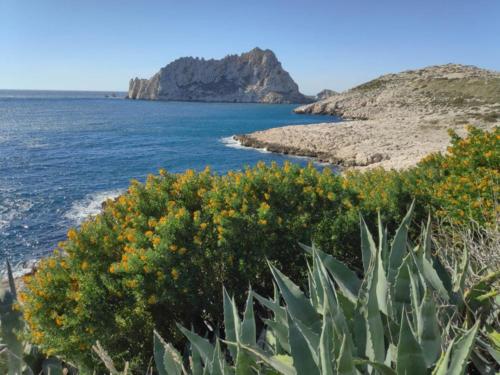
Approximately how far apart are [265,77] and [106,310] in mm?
149854

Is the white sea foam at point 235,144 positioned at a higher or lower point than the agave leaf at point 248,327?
lower

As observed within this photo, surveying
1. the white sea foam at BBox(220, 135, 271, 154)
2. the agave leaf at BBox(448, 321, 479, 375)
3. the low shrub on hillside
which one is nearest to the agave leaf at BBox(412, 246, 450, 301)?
the agave leaf at BBox(448, 321, 479, 375)

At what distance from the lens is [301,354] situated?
166cm

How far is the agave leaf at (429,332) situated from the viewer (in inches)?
63.4

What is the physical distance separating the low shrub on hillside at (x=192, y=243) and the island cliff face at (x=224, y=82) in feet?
440

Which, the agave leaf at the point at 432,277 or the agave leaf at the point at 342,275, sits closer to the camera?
the agave leaf at the point at 432,277

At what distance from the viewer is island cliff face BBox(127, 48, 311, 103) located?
142750mm

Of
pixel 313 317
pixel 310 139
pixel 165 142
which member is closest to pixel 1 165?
pixel 165 142

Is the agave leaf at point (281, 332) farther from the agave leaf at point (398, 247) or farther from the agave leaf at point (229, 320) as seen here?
the agave leaf at point (398, 247)

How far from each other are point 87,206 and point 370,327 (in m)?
Result: 18.0

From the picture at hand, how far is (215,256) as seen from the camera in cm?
484

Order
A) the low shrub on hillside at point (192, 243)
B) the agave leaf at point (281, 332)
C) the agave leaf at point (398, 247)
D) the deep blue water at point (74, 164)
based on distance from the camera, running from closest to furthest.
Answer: the agave leaf at point (281, 332)
the agave leaf at point (398, 247)
the low shrub on hillside at point (192, 243)
the deep blue water at point (74, 164)

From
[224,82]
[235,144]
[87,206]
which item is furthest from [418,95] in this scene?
[224,82]

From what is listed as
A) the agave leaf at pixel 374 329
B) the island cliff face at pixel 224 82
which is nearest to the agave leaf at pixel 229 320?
the agave leaf at pixel 374 329
